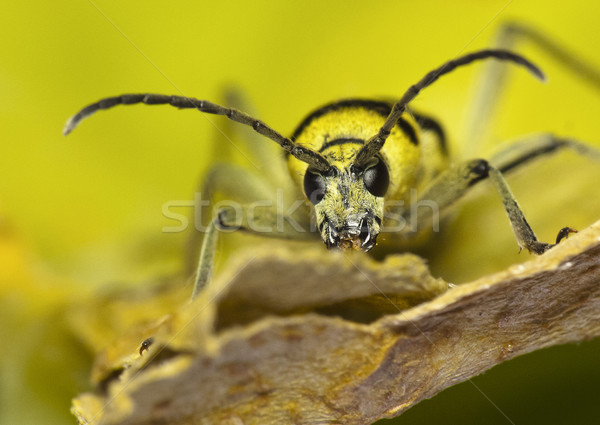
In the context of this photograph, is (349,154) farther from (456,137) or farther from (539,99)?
(456,137)

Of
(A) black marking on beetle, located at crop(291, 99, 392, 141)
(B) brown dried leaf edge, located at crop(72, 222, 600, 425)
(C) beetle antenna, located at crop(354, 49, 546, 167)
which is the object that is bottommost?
(B) brown dried leaf edge, located at crop(72, 222, 600, 425)

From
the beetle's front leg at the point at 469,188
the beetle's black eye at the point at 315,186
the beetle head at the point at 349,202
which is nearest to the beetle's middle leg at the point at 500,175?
the beetle's front leg at the point at 469,188

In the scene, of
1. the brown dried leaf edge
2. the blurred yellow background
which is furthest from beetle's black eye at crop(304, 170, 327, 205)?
the brown dried leaf edge

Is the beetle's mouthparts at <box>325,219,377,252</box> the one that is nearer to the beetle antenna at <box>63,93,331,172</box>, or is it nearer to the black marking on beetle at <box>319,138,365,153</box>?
the beetle antenna at <box>63,93,331,172</box>

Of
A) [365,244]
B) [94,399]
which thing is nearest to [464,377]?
[94,399]

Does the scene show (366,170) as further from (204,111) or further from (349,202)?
(204,111)

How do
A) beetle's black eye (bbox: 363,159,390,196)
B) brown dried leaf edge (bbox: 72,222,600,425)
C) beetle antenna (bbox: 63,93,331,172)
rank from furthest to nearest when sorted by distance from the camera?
beetle's black eye (bbox: 363,159,390,196), beetle antenna (bbox: 63,93,331,172), brown dried leaf edge (bbox: 72,222,600,425)

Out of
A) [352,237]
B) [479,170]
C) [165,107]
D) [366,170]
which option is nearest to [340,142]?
[366,170]
